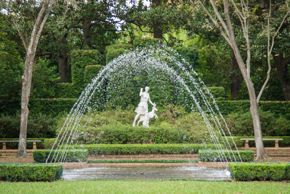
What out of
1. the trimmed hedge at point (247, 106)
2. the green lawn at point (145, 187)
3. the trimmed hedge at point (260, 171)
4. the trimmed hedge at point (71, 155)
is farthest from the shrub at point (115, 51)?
the green lawn at point (145, 187)

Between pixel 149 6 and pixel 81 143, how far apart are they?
52.2ft

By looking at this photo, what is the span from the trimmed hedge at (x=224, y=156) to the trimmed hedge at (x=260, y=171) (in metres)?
5.07

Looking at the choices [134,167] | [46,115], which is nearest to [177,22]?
[46,115]

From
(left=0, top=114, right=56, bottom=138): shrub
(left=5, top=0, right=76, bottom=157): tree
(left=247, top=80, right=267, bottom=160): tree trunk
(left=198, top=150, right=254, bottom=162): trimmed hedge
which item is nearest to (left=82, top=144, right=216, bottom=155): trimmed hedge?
(left=198, top=150, right=254, bottom=162): trimmed hedge

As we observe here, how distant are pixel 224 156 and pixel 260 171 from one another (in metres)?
6.35

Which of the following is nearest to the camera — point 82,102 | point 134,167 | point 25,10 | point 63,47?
point 134,167

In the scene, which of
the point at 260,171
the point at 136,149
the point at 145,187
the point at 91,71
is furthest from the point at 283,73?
the point at 145,187

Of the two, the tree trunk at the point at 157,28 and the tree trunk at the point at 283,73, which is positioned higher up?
the tree trunk at the point at 157,28

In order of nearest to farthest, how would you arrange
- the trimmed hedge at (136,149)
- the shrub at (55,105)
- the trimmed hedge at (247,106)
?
the trimmed hedge at (136,149), the trimmed hedge at (247,106), the shrub at (55,105)

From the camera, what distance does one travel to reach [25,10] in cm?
2706

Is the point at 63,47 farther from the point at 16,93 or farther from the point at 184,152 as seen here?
the point at 184,152

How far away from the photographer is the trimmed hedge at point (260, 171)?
13.6 meters

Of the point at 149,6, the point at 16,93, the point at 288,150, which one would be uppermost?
the point at 149,6

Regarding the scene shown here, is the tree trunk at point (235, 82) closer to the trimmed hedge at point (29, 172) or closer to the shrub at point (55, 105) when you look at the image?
the shrub at point (55, 105)
